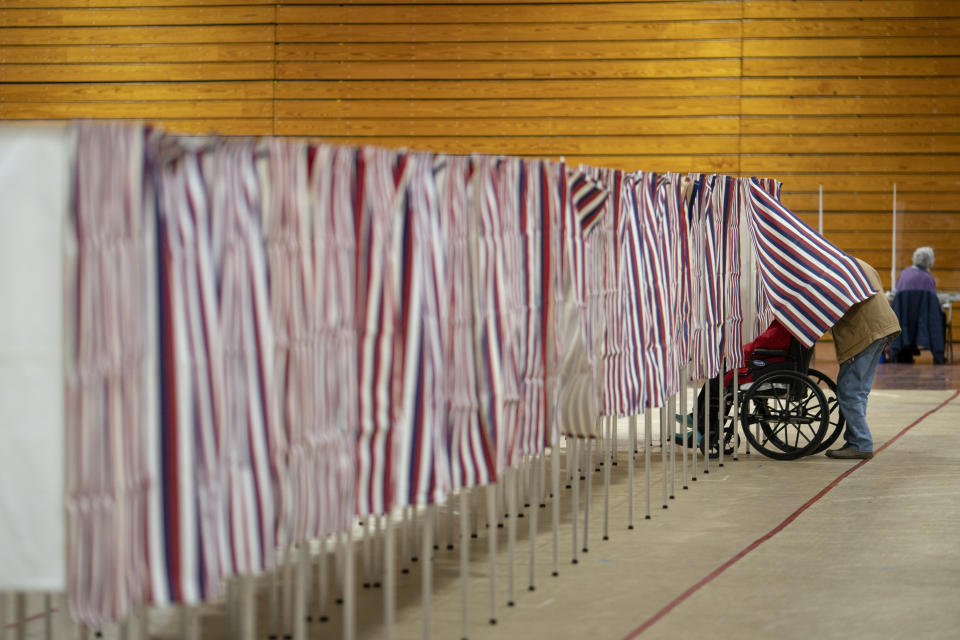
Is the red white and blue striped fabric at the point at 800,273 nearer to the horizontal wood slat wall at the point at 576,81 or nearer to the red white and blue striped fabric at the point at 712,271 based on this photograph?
the red white and blue striped fabric at the point at 712,271

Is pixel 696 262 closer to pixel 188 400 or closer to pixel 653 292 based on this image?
pixel 653 292

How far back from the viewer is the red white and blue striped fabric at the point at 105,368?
103 inches

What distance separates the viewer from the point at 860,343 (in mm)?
6980

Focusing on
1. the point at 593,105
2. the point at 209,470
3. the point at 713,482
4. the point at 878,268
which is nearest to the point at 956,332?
the point at 878,268

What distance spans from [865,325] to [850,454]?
78 cm

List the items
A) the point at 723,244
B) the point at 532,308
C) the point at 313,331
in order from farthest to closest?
the point at 723,244
the point at 532,308
the point at 313,331

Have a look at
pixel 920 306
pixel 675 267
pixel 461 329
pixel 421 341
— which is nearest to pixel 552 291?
pixel 461 329

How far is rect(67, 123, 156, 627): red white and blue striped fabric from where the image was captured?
103 inches

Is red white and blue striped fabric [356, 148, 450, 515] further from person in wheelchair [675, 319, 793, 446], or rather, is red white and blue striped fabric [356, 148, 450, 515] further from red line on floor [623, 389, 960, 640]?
person in wheelchair [675, 319, 793, 446]

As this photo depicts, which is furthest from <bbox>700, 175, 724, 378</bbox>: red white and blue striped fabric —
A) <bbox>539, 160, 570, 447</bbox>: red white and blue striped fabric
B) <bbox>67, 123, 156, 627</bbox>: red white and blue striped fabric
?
<bbox>67, 123, 156, 627</bbox>: red white and blue striped fabric

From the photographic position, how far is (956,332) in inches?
539

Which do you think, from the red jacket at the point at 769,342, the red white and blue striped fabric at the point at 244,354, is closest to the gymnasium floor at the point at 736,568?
the red jacket at the point at 769,342

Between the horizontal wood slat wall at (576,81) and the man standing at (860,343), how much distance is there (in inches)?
276

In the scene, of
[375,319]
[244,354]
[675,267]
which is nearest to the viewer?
[244,354]
